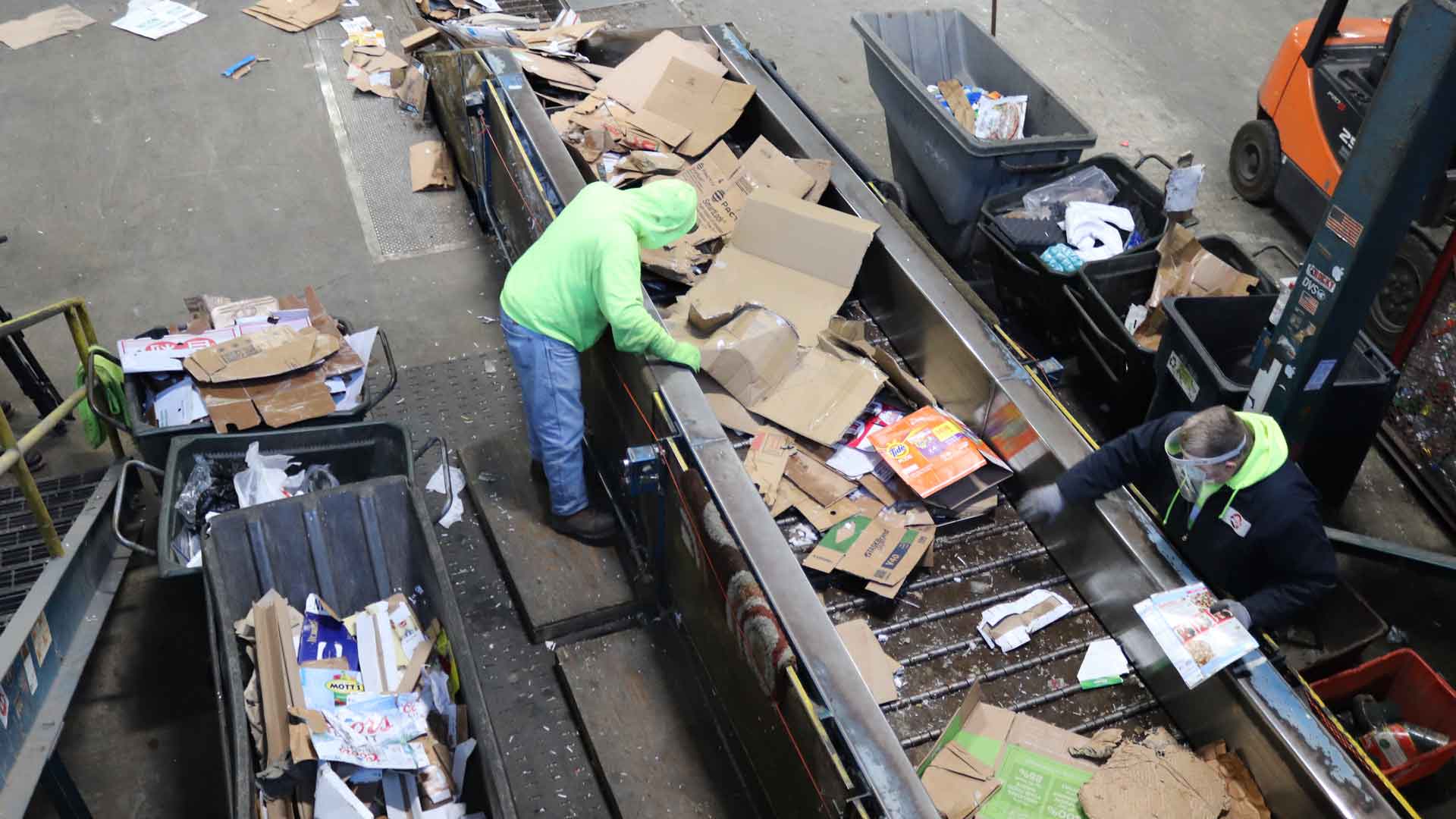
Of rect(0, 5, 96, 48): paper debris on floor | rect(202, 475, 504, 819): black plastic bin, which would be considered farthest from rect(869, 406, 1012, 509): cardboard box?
rect(0, 5, 96, 48): paper debris on floor

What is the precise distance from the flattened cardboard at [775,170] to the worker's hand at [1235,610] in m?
2.50

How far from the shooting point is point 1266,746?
303 centimetres

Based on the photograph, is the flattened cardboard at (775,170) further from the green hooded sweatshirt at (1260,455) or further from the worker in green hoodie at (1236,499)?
the green hooded sweatshirt at (1260,455)

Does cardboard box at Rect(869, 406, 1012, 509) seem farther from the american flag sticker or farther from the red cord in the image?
the american flag sticker

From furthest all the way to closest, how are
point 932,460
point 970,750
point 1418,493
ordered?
point 1418,493 → point 932,460 → point 970,750

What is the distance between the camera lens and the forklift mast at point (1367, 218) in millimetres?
3236

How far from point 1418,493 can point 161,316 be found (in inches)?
250

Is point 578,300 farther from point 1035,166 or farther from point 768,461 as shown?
point 1035,166

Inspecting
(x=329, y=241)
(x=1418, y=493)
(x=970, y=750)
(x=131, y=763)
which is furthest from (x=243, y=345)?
(x=1418, y=493)

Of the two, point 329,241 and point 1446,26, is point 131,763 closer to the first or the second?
point 329,241

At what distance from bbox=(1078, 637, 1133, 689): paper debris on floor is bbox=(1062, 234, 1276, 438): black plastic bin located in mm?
1786

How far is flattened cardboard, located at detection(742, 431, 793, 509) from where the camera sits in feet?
12.6

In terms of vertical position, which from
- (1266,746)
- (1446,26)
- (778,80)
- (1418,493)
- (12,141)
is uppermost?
(1446,26)

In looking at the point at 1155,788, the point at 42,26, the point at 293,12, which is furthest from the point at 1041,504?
the point at 42,26
